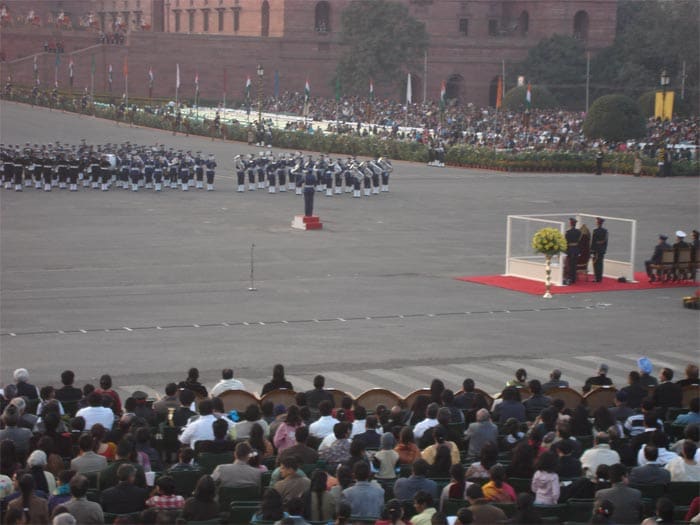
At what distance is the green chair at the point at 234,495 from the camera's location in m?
9.77

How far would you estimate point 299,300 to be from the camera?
23391mm

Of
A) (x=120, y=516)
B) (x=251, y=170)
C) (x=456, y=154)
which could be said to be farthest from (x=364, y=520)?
(x=456, y=154)

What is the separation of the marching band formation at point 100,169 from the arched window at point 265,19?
173 ft

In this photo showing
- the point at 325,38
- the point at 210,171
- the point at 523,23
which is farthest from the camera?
the point at 523,23

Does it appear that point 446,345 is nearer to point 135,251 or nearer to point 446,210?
point 135,251

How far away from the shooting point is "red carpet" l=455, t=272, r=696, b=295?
2559 cm

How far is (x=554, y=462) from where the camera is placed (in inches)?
393

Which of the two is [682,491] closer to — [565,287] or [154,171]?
[565,287]

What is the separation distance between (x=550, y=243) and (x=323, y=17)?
76.5m

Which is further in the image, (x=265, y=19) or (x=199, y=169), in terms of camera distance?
(x=265, y=19)

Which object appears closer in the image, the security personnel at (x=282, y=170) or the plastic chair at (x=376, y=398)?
the plastic chair at (x=376, y=398)

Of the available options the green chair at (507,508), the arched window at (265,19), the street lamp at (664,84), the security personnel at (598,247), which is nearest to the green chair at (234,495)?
the green chair at (507,508)

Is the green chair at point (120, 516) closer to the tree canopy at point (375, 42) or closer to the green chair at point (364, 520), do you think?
the green chair at point (364, 520)

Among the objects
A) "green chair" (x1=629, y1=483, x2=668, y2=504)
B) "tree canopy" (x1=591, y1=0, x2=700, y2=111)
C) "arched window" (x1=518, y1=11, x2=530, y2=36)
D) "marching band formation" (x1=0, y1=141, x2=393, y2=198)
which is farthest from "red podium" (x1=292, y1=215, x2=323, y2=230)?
"arched window" (x1=518, y1=11, x2=530, y2=36)
